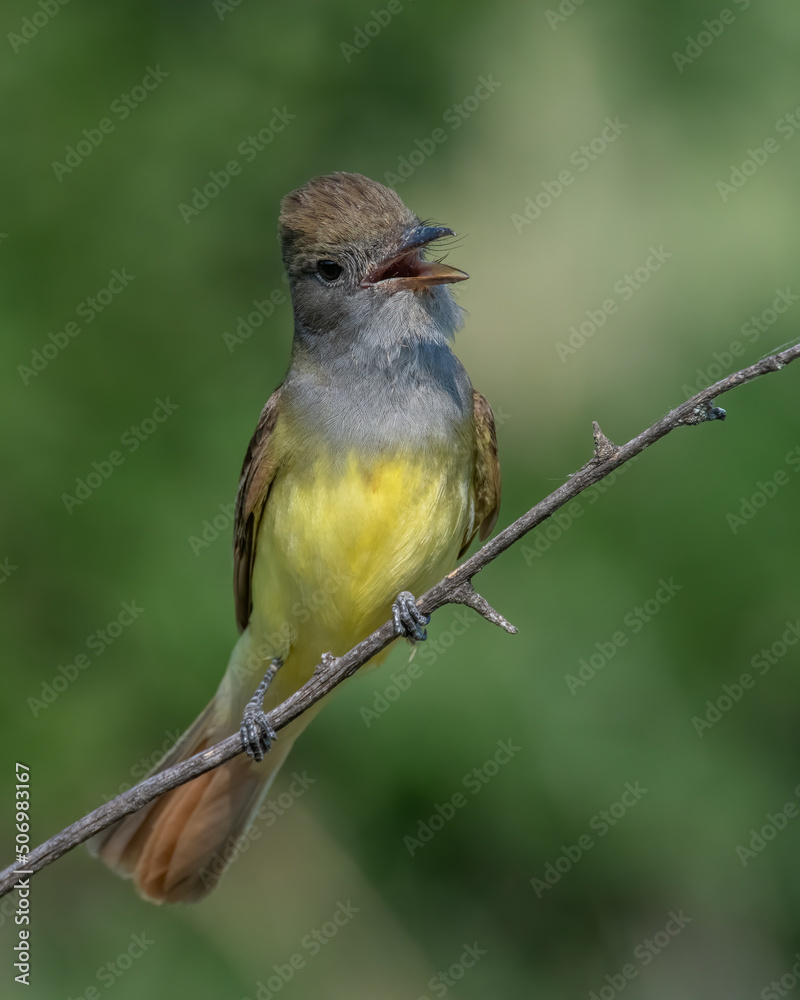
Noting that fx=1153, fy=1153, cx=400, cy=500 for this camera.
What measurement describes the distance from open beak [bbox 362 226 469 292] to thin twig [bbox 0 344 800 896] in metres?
1.31

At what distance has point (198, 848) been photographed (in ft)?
17.0

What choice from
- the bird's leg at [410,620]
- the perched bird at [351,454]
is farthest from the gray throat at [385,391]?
the bird's leg at [410,620]

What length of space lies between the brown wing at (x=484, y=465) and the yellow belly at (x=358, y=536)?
0.22 m

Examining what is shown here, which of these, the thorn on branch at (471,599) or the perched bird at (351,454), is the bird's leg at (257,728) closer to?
the perched bird at (351,454)

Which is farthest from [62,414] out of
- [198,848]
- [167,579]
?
[198,848]

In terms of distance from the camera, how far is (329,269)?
461cm

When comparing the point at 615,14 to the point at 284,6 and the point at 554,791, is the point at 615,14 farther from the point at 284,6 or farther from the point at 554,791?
the point at 554,791

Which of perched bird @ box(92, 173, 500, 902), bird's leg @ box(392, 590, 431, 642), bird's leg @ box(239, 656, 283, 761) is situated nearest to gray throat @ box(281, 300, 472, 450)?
perched bird @ box(92, 173, 500, 902)

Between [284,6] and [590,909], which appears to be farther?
[284,6]

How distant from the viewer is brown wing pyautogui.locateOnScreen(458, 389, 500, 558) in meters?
4.89

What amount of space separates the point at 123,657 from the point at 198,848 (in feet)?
3.03

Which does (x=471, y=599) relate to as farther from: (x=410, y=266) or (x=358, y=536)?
(x=410, y=266)

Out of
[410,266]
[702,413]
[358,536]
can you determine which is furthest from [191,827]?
[702,413]

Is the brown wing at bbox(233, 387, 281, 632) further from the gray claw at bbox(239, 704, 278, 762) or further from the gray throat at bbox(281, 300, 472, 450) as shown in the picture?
the gray claw at bbox(239, 704, 278, 762)
